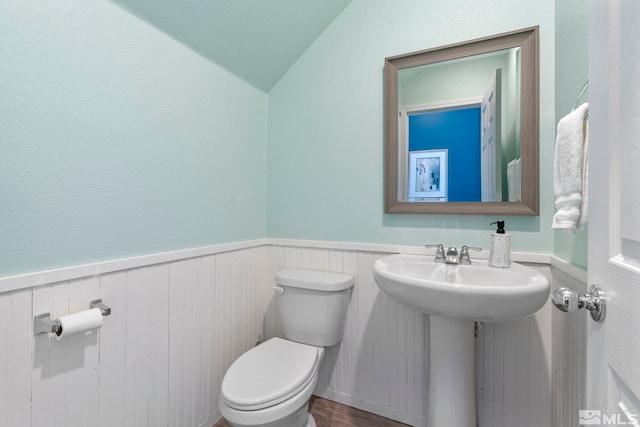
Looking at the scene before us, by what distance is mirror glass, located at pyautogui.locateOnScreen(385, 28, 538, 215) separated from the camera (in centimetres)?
123

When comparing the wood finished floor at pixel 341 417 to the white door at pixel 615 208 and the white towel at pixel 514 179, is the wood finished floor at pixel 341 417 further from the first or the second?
the white towel at pixel 514 179

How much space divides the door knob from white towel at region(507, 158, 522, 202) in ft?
2.59

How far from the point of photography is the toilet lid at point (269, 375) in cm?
104

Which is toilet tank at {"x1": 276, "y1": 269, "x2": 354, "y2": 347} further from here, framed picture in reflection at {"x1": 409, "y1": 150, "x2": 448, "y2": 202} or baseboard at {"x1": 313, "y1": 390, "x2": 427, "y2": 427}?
framed picture in reflection at {"x1": 409, "y1": 150, "x2": 448, "y2": 202}

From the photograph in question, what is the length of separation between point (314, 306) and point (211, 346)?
55 cm

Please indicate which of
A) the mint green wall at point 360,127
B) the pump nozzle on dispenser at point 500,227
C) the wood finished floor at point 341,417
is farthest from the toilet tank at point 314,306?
the pump nozzle on dispenser at point 500,227

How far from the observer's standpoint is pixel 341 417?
4.86 ft

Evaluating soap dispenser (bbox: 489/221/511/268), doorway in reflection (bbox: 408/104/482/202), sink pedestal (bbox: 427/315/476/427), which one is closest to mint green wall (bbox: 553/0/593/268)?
soap dispenser (bbox: 489/221/511/268)

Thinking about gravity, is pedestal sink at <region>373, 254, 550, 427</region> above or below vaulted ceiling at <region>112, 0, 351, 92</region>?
below

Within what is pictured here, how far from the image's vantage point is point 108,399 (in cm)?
101

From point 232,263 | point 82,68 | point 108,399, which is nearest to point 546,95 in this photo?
point 232,263

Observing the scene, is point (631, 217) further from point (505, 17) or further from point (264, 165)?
point (264, 165)

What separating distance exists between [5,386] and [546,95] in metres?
2.12

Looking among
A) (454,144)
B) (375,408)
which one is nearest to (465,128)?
(454,144)
